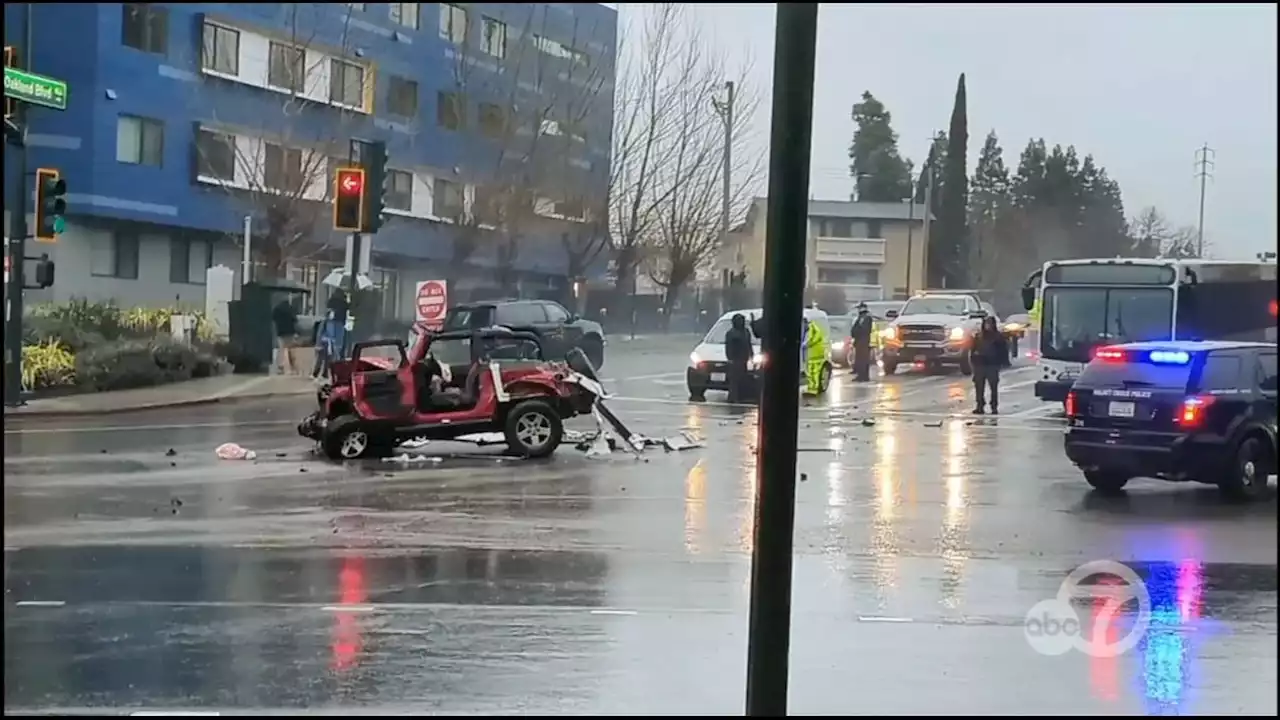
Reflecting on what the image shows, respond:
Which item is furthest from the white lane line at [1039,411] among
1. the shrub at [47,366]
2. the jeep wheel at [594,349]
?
the shrub at [47,366]

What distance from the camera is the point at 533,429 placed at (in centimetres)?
1514

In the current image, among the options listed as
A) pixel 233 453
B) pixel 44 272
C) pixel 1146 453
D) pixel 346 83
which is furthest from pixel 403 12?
pixel 1146 453

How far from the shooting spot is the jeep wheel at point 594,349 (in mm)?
18655

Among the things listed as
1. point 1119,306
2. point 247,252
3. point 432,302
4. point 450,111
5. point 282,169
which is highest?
point 450,111

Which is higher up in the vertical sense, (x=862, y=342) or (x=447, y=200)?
(x=447, y=200)

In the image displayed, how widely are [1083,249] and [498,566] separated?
20.5 ft

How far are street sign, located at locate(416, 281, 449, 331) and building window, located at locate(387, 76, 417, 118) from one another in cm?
390

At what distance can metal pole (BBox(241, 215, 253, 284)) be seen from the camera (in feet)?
88.8

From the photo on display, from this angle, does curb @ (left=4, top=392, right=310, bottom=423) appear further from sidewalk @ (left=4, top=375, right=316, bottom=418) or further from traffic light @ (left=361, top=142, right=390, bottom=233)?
traffic light @ (left=361, top=142, right=390, bottom=233)

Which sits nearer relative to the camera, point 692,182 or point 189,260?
point 692,182

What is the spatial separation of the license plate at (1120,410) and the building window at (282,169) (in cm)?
1839

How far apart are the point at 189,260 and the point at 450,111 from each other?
25.4ft

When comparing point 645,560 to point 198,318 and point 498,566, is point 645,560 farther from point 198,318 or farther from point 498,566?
point 198,318

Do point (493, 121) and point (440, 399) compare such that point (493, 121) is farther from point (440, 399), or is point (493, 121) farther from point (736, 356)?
point (736, 356)
